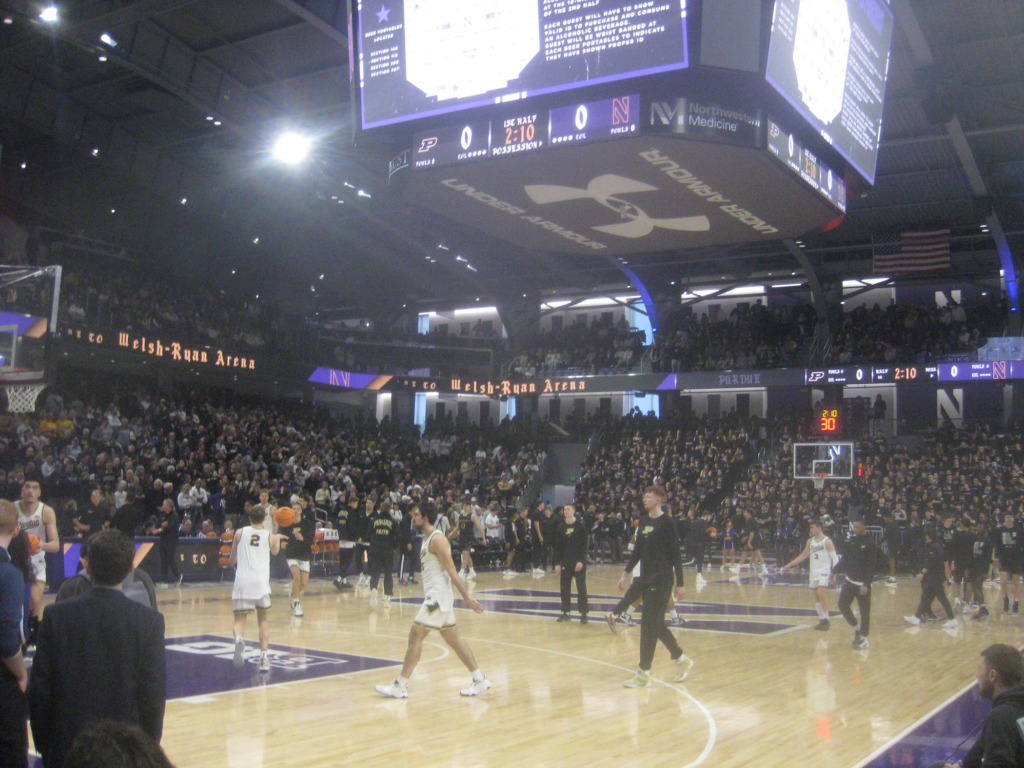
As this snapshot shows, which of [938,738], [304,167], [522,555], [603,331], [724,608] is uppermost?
[304,167]

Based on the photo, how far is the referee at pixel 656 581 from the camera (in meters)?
9.29

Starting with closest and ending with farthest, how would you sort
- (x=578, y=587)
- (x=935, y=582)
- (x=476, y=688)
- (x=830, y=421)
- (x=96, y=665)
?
(x=96, y=665)
(x=476, y=688)
(x=578, y=587)
(x=935, y=582)
(x=830, y=421)

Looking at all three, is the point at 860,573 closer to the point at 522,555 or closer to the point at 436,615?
the point at 436,615

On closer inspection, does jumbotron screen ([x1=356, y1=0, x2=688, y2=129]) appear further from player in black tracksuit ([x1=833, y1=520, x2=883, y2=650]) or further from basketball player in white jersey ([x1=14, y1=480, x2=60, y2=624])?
basketball player in white jersey ([x1=14, y1=480, x2=60, y2=624])

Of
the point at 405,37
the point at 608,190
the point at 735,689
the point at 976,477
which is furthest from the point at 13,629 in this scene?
the point at 976,477

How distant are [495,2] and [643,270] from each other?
1067 inches

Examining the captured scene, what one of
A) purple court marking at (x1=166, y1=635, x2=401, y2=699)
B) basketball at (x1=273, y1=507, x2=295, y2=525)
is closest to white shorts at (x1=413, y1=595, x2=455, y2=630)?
purple court marking at (x1=166, y1=635, x2=401, y2=699)

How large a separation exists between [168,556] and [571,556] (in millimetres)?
8489

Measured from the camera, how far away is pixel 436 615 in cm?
834

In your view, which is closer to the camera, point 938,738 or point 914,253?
point 938,738

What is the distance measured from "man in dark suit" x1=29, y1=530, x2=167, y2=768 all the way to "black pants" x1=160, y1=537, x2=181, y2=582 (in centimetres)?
1536

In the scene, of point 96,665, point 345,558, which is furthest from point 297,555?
point 96,665

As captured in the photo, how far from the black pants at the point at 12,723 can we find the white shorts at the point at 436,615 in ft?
14.5

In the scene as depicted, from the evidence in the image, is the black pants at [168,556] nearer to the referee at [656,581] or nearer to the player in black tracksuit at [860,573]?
the referee at [656,581]
